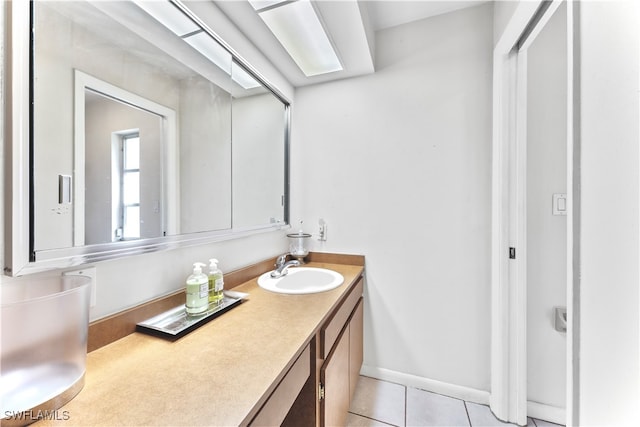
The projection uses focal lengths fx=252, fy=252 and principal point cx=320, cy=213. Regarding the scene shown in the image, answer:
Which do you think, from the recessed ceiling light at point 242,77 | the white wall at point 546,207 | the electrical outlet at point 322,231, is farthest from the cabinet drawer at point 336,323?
the recessed ceiling light at point 242,77

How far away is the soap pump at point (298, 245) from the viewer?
70.4 inches

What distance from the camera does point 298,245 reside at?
5.93 ft

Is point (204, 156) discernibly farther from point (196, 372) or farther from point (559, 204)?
point (559, 204)

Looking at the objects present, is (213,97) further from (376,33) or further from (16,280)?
(376,33)

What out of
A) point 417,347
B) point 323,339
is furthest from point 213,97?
point 417,347

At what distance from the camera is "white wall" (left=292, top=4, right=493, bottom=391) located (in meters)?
1.49

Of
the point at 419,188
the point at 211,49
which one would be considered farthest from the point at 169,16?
the point at 419,188

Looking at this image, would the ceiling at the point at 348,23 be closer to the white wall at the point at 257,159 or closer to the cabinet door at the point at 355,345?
the white wall at the point at 257,159

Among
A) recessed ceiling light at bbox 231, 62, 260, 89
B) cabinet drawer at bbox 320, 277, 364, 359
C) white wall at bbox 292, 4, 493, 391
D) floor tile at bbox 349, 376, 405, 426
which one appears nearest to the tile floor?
floor tile at bbox 349, 376, 405, 426

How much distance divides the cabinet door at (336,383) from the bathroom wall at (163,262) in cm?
64

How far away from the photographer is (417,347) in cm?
162

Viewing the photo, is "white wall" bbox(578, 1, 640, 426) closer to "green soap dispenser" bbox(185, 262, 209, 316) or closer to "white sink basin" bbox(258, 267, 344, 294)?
"white sink basin" bbox(258, 267, 344, 294)

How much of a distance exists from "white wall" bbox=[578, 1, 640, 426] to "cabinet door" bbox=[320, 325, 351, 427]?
0.75 metres

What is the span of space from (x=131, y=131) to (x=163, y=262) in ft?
1.57
